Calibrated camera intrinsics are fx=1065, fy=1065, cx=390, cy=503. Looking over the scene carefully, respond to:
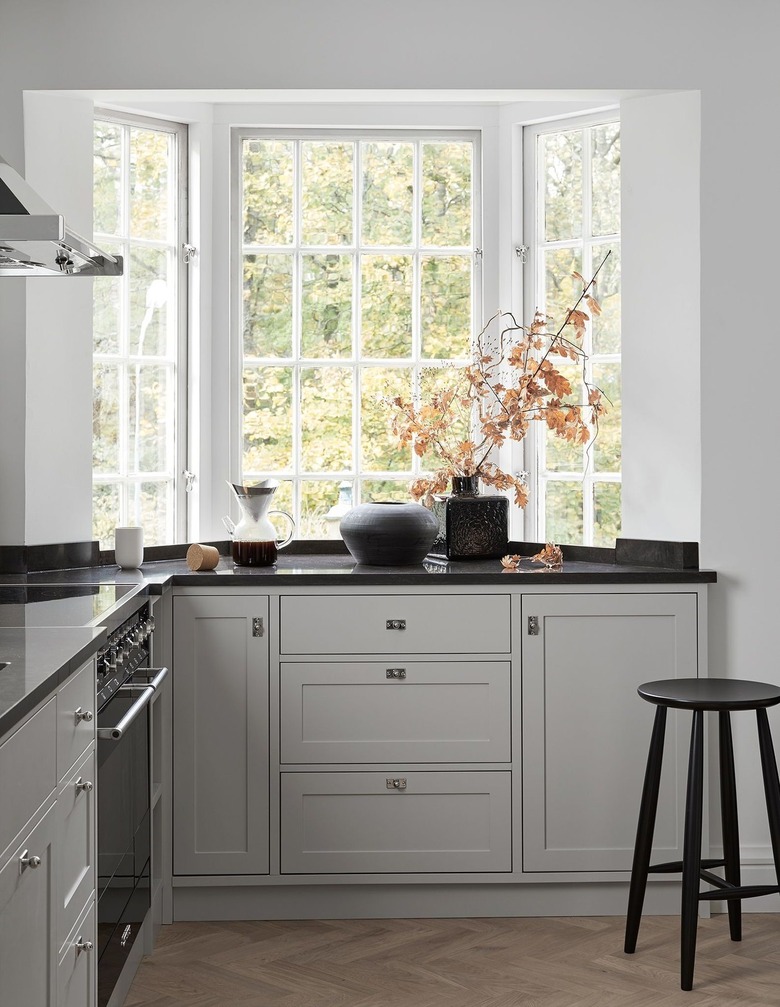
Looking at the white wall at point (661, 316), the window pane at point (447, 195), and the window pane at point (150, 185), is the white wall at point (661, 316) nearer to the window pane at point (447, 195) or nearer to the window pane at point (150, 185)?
the window pane at point (447, 195)

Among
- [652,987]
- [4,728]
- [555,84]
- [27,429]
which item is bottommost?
[652,987]

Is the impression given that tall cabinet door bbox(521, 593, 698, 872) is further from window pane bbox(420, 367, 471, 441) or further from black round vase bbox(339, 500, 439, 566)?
window pane bbox(420, 367, 471, 441)

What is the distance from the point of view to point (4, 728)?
1449 millimetres

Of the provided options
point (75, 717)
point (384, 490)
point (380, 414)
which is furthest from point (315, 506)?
point (75, 717)

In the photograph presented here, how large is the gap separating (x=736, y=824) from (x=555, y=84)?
2.20 meters

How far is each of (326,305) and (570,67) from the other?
1137mm

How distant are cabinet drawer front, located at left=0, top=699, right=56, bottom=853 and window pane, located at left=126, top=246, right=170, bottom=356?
2.03m

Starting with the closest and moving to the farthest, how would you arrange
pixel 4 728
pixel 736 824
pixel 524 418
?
1. pixel 4 728
2. pixel 736 824
3. pixel 524 418

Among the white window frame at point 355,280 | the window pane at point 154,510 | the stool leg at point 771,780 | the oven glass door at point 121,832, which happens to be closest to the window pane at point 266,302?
the white window frame at point 355,280

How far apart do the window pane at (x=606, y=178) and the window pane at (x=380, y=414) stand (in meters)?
0.84

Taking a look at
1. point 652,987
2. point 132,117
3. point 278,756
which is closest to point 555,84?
point 132,117

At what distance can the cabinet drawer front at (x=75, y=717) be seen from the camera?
1.86 meters

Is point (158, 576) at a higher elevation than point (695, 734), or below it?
higher

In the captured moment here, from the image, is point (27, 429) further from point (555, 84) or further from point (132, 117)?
point (555, 84)
